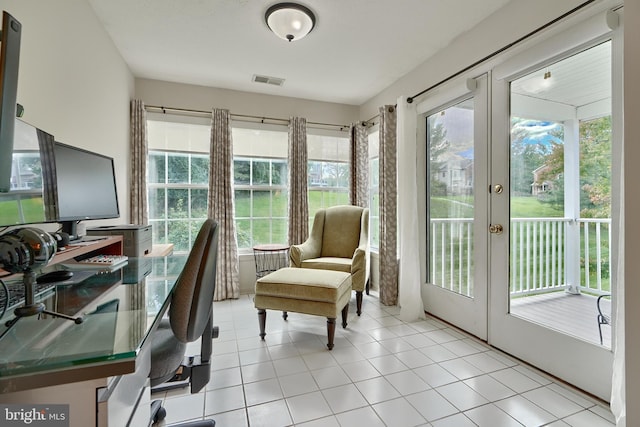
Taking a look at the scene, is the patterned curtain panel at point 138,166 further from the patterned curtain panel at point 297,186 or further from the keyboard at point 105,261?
the keyboard at point 105,261

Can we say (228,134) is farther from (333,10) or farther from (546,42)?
(546,42)

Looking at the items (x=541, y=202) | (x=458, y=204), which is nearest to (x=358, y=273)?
(x=458, y=204)

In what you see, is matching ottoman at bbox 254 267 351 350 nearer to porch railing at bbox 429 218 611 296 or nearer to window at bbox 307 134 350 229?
porch railing at bbox 429 218 611 296

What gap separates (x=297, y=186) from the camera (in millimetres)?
3576

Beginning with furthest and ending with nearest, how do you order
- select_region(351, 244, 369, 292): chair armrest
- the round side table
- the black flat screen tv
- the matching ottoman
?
the round side table, select_region(351, 244, 369, 292): chair armrest, the matching ottoman, the black flat screen tv

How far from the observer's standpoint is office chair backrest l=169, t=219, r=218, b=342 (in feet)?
3.07

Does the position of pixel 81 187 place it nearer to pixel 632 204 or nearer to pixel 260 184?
pixel 260 184

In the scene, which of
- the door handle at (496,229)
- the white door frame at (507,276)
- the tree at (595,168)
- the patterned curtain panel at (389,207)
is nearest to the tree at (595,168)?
the tree at (595,168)

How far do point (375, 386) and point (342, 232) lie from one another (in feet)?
6.10

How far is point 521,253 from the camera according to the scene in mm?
2104

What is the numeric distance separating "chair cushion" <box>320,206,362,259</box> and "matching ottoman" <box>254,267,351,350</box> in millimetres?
932

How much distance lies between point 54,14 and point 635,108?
113 inches

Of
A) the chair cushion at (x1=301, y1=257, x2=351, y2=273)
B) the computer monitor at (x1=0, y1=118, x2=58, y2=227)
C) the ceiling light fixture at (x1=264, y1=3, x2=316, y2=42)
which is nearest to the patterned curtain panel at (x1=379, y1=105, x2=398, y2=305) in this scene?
the chair cushion at (x1=301, y1=257, x2=351, y2=273)

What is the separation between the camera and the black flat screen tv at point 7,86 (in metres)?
0.83
